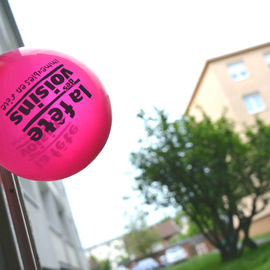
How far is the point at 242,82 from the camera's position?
938 inches

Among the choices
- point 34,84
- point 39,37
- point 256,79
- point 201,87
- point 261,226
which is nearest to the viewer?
point 34,84

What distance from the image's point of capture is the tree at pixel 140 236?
132 ft

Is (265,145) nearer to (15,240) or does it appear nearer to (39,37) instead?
(39,37)

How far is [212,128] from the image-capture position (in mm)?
14102

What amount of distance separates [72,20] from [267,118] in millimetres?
20204

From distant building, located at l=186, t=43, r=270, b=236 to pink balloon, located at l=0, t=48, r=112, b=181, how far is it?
859 inches

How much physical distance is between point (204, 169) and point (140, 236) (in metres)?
29.2

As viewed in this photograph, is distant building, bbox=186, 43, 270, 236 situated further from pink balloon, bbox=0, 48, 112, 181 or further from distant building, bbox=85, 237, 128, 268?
distant building, bbox=85, 237, 128, 268

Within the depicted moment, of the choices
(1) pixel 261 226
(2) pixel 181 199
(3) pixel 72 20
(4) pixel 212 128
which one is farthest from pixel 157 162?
(1) pixel 261 226

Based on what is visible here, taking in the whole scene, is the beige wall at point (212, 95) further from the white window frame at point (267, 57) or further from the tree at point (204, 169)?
the tree at point (204, 169)

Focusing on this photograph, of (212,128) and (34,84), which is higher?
(212,128)

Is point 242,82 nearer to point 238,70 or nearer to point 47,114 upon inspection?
point 238,70

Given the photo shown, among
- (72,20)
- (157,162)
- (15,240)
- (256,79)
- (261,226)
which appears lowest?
(261,226)

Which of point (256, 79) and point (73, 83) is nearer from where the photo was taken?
point (73, 83)
